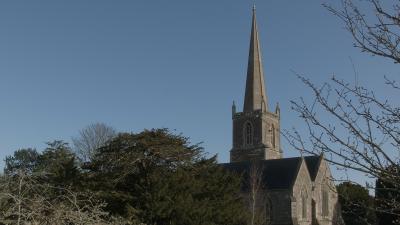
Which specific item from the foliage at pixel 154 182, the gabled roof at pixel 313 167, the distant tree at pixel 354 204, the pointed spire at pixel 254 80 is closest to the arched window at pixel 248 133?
the pointed spire at pixel 254 80

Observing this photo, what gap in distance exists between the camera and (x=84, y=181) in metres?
21.0

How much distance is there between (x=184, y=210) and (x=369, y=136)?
15385 millimetres

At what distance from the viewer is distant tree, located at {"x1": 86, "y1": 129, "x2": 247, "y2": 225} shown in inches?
757

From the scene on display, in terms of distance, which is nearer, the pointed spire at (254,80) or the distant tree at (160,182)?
the distant tree at (160,182)

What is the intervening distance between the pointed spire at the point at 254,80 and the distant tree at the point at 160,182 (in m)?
37.1

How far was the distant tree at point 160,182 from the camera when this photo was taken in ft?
63.1

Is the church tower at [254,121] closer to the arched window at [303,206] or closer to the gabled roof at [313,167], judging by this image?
the gabled roof at [313,167]

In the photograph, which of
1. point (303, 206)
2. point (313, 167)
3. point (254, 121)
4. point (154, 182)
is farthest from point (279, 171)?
point (154, 182)

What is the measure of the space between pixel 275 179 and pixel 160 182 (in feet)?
89.5

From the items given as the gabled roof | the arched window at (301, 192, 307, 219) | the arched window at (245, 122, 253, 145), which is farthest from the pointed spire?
the arched window at (301, 192, 307, 219)

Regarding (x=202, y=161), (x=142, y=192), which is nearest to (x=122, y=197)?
(x=142, y=192)

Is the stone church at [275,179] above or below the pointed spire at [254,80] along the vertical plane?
below

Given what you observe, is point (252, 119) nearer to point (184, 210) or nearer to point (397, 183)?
point (184, 210)

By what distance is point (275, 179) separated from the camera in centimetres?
4538
